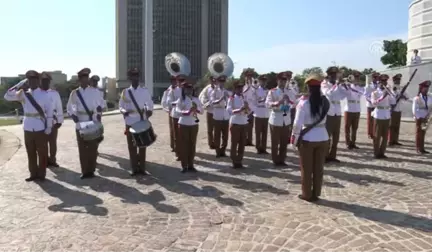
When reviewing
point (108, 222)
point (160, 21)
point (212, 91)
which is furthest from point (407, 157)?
point (160, 21)

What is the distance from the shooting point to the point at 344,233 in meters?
5.29

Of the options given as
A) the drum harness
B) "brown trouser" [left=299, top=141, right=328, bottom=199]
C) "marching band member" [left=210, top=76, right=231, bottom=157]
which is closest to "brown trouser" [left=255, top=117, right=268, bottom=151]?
"marching band member" [left=210, top=76, right=231, bottom=157]

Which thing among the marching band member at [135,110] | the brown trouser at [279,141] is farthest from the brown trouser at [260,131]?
the marching band member at [135,110]

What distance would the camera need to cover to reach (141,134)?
8.26 m

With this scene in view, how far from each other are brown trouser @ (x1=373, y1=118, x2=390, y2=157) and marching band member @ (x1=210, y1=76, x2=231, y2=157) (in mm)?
3487

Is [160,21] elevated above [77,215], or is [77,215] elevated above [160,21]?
[160,21]

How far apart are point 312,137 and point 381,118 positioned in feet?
14.2

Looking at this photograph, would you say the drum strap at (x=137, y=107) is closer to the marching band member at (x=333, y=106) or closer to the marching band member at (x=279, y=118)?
the marching band member at (x=279, y=118)

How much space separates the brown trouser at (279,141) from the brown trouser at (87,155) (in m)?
3.67

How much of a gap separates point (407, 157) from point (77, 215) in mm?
7928

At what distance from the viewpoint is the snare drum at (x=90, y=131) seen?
8195 millimetres

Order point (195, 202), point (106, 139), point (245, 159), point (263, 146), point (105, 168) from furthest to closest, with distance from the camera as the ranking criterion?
1. point (106, 139)
2. point (263, 146)
3. point (245, 159)
4. point (105, 168)
5. point (195, 202)

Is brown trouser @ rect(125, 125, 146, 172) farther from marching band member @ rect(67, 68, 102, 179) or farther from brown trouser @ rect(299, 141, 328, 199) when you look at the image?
brown trouser @ rect(299, 141, 328, 199)

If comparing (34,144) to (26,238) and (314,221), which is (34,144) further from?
(314,221)
